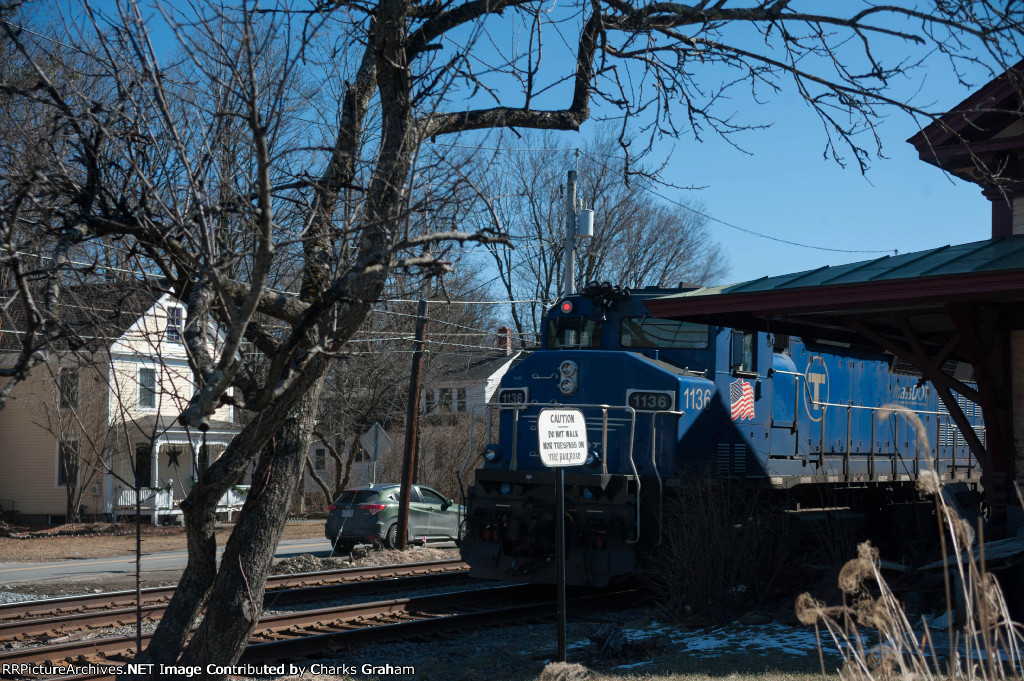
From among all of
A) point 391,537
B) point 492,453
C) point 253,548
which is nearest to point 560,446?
point 253,548

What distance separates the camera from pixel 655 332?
12656 millimetres

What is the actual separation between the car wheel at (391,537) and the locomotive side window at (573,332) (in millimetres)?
8409

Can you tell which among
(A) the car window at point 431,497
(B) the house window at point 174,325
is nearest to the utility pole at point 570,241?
(A) the car window at point 431,497

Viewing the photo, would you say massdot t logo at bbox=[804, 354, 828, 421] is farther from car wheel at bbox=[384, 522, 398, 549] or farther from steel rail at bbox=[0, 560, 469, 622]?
car wheel at bbox=[384, 522, 398, 549]

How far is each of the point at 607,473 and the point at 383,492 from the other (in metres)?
9.96

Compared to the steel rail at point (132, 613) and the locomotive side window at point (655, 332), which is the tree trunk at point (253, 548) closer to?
the steel rail at point (132, 613)

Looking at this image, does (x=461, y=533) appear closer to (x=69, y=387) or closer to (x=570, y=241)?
(x=69, y=387)

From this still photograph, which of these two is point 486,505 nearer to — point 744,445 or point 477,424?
point 744,445

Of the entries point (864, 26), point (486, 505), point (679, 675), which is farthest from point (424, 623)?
point (864, 26)

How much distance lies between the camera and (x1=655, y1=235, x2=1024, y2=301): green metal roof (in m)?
9.42

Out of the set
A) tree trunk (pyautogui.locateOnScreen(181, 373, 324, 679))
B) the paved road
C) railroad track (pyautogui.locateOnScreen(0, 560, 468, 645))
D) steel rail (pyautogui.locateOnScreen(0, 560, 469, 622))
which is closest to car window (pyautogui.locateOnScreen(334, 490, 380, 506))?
the paved road

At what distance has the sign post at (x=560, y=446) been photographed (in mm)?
6812

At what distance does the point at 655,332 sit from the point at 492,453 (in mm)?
2838

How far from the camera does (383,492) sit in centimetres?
2014
